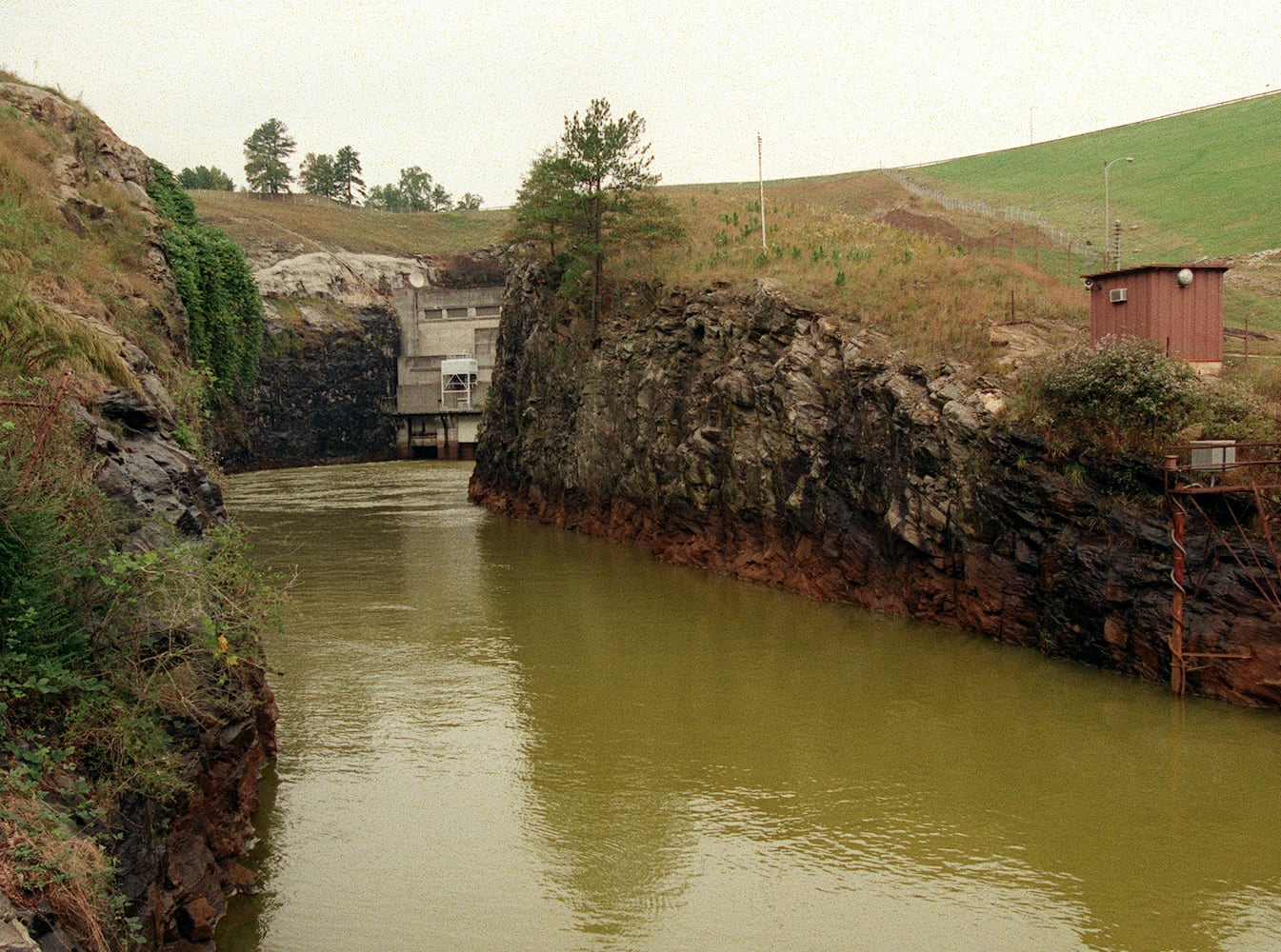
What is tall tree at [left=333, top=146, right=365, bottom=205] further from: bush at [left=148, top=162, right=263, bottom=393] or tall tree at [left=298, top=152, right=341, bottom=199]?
bush at [left=148, top=162, right=263, bottom=393]

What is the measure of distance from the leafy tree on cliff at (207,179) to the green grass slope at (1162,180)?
74.3 m

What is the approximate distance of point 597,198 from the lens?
40.5 metres

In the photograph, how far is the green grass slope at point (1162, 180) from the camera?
46875mm

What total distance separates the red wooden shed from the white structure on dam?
57.6 m

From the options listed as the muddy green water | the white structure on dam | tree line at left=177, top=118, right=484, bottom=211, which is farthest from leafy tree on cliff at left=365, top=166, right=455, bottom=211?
the muddy green water

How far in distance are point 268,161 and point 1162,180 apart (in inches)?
3277

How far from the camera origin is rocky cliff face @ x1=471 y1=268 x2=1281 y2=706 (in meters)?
18.5

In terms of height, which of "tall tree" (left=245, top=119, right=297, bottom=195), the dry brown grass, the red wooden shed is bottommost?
the red wooden shed

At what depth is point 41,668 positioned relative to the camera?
852 centimetres

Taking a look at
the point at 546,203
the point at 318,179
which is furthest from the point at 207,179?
the point at 546,203

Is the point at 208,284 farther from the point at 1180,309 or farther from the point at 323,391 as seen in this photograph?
the point at 323,391

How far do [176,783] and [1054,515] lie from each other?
15.7m

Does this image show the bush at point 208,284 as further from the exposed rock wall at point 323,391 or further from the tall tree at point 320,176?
the tall tree at point 320,176

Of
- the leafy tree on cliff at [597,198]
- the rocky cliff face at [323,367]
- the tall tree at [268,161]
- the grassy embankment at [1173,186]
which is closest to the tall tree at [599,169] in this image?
the leafy tree on cliff at [597,198]
